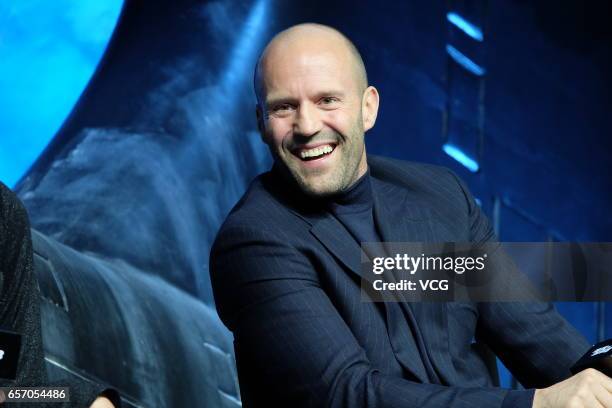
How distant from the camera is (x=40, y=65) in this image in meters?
3.14

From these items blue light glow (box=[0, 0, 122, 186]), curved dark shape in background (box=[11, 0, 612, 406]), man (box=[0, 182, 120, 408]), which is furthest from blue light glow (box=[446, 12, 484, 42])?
man (box=[0, 182, 120, 408])

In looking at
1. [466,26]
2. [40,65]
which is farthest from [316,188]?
[466,26]

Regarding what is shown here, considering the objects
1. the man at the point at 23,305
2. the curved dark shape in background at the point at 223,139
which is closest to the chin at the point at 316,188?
the man at the point at 23,305

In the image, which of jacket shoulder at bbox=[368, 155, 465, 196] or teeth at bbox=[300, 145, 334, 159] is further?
jacket shoulder at bbox=[368, 155, 465, 196]

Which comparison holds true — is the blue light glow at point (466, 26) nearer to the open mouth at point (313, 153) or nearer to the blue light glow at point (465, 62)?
the blue light glow at point (465, 62)

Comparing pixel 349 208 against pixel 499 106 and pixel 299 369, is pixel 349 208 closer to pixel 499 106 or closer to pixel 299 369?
pixel 299 369

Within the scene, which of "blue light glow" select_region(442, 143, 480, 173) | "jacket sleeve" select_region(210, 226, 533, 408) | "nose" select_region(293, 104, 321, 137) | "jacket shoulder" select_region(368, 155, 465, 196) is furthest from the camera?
"blue light glow" select_region(442, 143, 480, 173)

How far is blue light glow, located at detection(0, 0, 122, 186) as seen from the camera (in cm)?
307

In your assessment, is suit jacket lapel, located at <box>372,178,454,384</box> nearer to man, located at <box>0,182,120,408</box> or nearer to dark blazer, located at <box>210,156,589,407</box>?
dark blazer, located at <box>210,156,589,407</box>

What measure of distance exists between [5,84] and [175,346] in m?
0.91

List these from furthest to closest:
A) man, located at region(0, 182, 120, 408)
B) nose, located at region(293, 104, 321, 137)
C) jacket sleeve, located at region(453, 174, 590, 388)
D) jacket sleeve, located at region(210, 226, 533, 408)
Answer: jacket sleeve, located at region(453, 174, 590, 388)
nose, located at region(293, 104, 321, 137)
jacket sleeve, located at region(210, 226, 533, 408)
man, located at region(0, 182, 120, 408)

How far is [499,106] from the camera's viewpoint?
14.6 feet

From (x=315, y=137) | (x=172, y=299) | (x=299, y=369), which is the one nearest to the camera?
(x=299, y=369)

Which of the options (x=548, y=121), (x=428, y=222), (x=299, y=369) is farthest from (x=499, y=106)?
(x=299, y=369)
